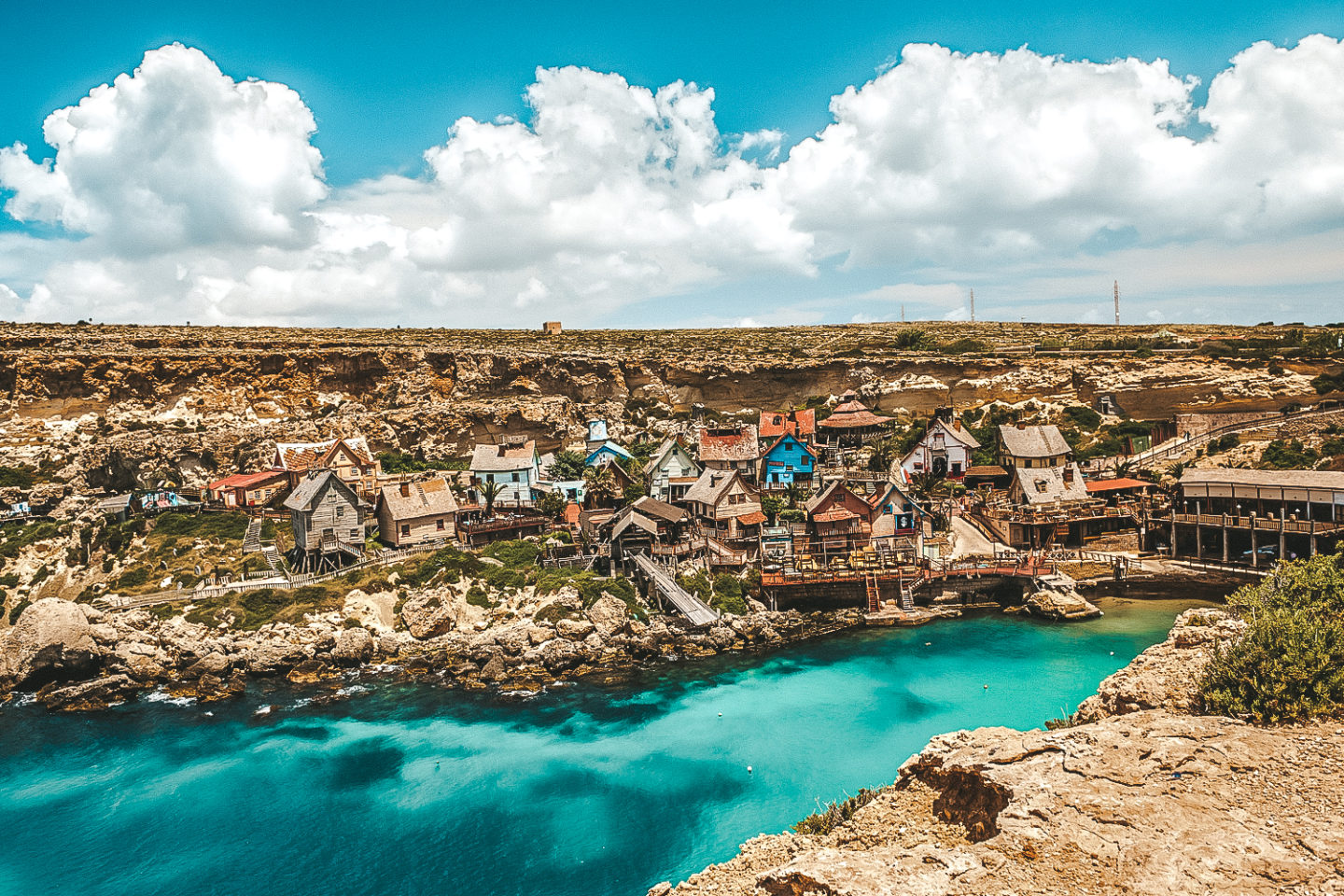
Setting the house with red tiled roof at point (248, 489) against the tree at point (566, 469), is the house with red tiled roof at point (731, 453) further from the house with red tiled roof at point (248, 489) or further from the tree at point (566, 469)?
the house with red tiled roof at point (248, 489)

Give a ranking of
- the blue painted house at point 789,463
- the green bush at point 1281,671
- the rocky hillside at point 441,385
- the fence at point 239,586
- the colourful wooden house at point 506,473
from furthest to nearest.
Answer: the blue painted house at point 789,463 < the rocky hillside at point 441,385 < the colourful wooden house at point 506,473 < the fence at point 239,586 < the green bush at point 1281,671

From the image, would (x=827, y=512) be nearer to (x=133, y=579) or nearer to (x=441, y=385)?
(x=441, y=385)

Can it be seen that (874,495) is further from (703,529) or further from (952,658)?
(952,658)

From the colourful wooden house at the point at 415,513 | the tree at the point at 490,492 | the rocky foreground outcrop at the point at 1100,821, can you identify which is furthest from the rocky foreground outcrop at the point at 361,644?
the rocky foreground outcrop at the point at 1100,821

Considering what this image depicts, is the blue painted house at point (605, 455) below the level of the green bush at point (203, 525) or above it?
Answer: above

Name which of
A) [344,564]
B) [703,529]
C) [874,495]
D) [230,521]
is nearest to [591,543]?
[703,529]

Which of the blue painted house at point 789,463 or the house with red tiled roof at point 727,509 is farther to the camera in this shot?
the blue painted house at point 789,463
